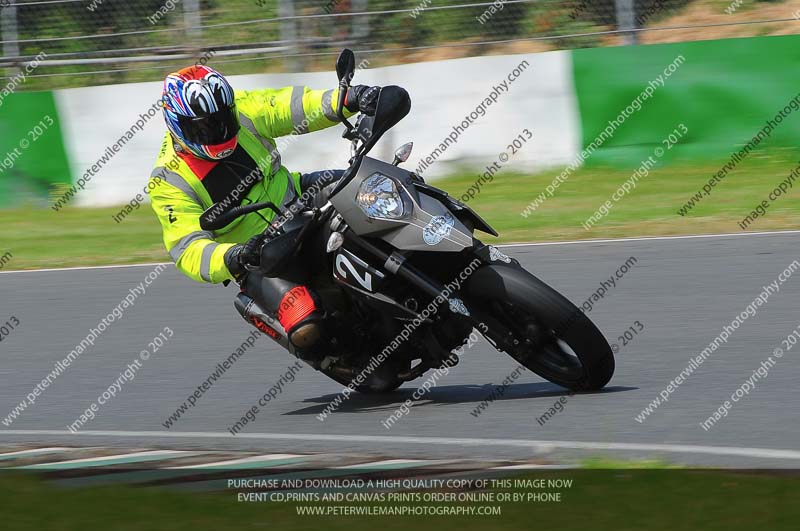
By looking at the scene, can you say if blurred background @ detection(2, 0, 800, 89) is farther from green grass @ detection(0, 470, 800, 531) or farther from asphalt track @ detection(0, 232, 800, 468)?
green grass @ detection(0, 470, 800, 531)

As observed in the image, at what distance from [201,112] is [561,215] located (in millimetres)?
6599

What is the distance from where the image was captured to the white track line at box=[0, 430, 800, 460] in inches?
197

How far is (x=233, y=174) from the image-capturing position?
636 cm

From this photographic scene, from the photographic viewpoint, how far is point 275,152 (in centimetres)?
666

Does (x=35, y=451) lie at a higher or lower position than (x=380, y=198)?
lower

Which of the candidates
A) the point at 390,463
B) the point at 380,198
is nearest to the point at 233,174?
the point at 380,198

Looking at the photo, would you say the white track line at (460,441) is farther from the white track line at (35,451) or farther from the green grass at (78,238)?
the green grass at (78,238)

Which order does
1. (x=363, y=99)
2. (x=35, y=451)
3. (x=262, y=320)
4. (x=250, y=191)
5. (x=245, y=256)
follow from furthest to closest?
1. (x=250, y=191)
2. (x=262, y=320)
3. (x=35, y=451)
4. (x=363, y=99)
5. (x=245, y=256)

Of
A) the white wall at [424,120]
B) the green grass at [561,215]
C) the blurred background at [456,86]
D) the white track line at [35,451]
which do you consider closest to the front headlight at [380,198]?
the white track line at [35,451]

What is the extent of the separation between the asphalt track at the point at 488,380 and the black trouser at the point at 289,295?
0.58 metres

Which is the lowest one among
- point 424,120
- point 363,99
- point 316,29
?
point 424,120

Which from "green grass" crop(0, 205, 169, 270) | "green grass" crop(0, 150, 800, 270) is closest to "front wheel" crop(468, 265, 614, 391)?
"green grass" crop(0, 150, 800, 270)

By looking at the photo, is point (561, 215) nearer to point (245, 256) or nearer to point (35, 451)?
point (245, 256)

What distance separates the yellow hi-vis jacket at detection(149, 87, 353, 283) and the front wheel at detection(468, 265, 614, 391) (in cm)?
120
